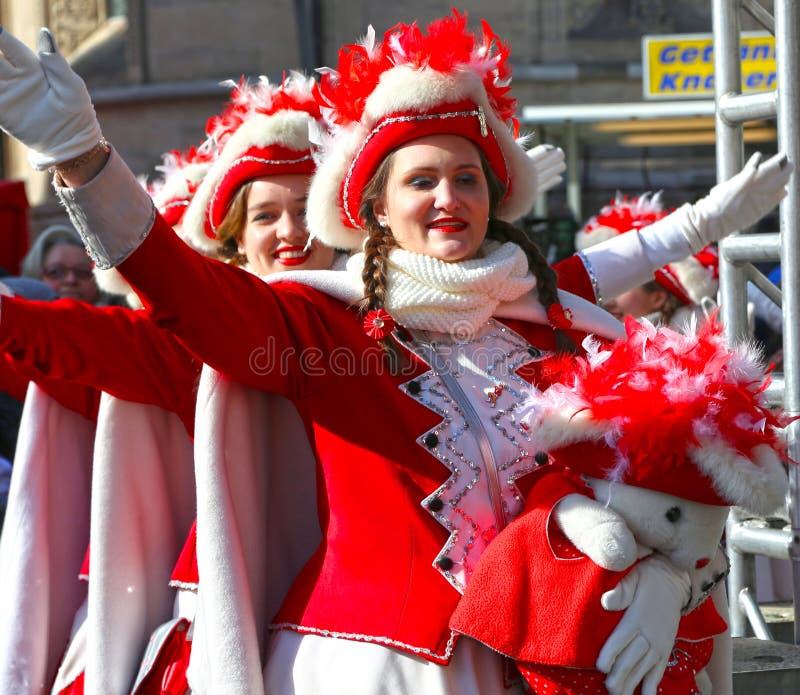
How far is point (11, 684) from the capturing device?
10.3 ft

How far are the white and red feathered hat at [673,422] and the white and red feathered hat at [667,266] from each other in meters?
2.95

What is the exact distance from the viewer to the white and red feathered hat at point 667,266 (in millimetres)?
5301

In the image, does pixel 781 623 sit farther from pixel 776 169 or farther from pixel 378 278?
pixel 378 278

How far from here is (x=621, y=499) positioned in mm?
2287

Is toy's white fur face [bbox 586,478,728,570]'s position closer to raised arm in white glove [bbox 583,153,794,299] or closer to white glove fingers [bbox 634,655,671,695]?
white glove fingers [bbox 634,655,671,695]

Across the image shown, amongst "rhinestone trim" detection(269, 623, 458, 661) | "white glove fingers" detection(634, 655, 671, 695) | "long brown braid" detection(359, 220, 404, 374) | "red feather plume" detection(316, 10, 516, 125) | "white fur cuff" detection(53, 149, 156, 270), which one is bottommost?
"white glove fingers" detection(634, 655, 671, 695)

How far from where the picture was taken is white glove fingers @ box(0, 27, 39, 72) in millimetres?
1953

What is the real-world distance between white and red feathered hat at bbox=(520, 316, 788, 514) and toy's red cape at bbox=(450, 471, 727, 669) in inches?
4.1

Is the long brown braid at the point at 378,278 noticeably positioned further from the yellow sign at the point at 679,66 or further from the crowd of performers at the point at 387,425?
the yellow sign at the point at 679,66

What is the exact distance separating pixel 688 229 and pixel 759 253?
0.70 meters

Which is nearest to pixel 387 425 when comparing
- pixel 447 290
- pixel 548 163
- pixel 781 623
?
pixel 447 290

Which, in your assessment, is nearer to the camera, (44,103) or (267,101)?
(44,103)

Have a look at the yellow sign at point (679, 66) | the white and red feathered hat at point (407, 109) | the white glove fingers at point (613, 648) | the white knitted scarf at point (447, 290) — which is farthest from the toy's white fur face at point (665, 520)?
the yellow sign at point (679, 66)

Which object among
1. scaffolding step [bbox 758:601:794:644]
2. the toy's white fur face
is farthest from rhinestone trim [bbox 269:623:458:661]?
scaffolding step [bbox 758:601:794:644]
